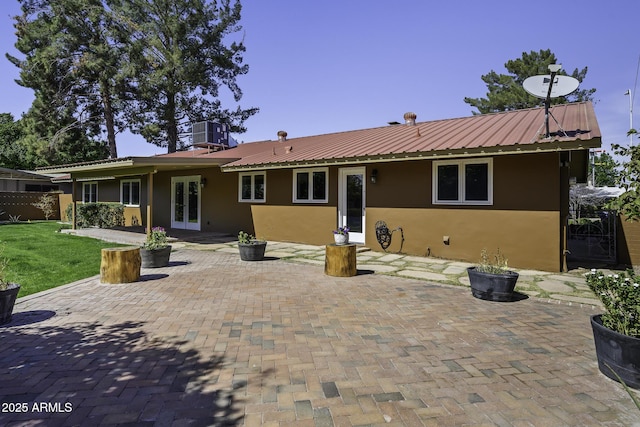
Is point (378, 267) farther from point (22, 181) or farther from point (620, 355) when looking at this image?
point (22, 181)

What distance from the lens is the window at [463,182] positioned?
7.95 m

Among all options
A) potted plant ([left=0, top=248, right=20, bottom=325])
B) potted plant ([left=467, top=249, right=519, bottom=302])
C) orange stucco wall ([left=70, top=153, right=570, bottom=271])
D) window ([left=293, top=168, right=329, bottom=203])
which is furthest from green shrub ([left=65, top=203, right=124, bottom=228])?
potted plant ([left=467, top=249, right=519, bottom=302])

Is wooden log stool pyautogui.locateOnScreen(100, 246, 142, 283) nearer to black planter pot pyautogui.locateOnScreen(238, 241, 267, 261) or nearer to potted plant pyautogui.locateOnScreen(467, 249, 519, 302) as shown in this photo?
black planter pot pyautogui.locateOnScreen(238, 241, 267, 261)

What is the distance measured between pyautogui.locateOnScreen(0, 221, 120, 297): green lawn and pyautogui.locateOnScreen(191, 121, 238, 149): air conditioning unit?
7.62 metres

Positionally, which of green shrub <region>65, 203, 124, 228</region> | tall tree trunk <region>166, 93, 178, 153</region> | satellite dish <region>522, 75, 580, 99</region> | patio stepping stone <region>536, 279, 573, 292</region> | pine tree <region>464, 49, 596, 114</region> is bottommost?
patio stepping stone <region>536, 279, 573, 292</region>

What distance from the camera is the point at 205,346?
11.3 feet

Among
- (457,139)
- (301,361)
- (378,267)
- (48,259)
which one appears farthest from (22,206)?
(301,361)

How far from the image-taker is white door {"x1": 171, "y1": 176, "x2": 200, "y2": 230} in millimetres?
14266

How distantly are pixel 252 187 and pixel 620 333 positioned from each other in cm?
1095

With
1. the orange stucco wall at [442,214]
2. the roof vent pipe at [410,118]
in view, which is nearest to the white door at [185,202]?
the orange stucco wall at [442,214]

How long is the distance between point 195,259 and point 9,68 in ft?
79.4

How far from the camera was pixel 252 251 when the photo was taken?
8039 mm

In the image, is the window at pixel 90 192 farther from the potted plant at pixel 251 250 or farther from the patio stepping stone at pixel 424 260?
the patio stepping stone at pixel 424 260

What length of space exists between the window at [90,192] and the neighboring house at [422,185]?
593 cm
